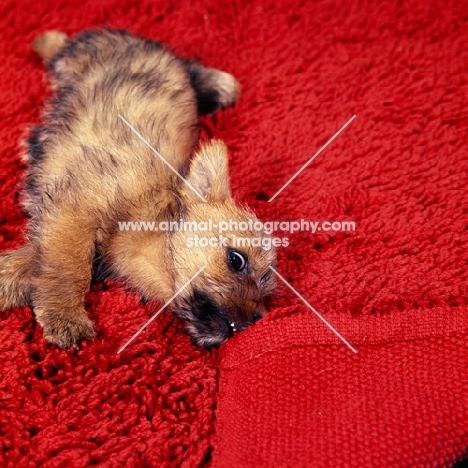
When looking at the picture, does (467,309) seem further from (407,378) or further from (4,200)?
(4,200)

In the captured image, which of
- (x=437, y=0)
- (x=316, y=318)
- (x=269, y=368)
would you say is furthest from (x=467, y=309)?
(x=437, y=0)

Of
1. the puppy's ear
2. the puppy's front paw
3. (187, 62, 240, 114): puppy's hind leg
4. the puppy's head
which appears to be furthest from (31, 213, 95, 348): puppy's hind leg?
(187, 62, 240, 114): puppy's hind leg

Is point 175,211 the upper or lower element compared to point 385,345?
upper

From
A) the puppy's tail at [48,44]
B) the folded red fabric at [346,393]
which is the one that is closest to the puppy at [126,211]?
the folded red fabric at [346,393]

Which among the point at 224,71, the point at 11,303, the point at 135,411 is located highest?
the point at 224,71

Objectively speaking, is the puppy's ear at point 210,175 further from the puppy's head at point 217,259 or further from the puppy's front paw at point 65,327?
Answer: the puppy's front paw at point 65,327

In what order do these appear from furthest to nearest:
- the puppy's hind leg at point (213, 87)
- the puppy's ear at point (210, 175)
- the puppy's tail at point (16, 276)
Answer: the puppy's hind leg at point (213, 87)
the puppy's ear at point (210, 175)
the puppy's tail at point (16, 276)

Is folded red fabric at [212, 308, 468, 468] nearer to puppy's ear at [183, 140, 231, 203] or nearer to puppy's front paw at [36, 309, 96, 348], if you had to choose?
puppy's front paw at [36, 309, 96, 348]
